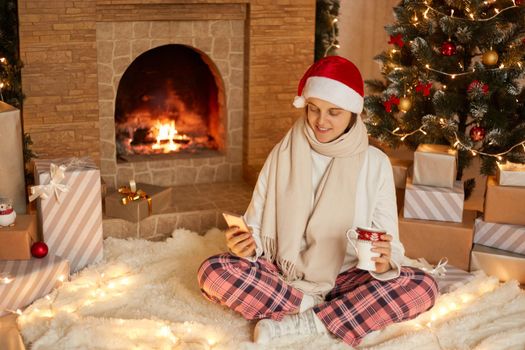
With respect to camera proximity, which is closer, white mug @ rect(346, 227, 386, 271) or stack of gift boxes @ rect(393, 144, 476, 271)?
white mug @ rect(346, 227, 386, 271)

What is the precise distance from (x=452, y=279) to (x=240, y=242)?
3.21 feet

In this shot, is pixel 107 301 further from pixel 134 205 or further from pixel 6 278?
pixel 134 205

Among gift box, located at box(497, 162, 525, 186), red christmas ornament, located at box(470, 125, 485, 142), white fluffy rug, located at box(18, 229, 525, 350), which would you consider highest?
red christmas ornament, located at box(470, 125, 485, 142)

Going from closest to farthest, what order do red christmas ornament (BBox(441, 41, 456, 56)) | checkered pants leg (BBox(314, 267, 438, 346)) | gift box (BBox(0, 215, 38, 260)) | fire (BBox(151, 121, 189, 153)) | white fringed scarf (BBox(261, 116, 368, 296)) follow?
1. checkered pants leg (BBox(314, 267, 438, 346))
2. white fringed scarf (BBox(261, 116, 368, 296))
3. gift box (BBox(0, 215, 38, 260))
4. red christmas ornament (BBox(441, 41, 456, 56))
5. fire (BBox(151, 121, 189, 153))

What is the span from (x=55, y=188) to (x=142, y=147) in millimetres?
1129

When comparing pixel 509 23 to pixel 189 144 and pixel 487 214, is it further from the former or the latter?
pixel 189 144

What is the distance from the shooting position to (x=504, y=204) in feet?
9.87

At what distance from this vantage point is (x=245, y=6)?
367 cm

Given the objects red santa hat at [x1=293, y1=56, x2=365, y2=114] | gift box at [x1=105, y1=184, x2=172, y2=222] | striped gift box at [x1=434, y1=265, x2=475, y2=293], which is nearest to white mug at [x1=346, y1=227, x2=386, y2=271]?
red santa hat at [x1=293, y1=56, x2=365, y2=114]

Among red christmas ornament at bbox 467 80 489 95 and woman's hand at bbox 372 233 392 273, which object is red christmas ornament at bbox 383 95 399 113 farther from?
woman's hand at bbox 372 233 392 273

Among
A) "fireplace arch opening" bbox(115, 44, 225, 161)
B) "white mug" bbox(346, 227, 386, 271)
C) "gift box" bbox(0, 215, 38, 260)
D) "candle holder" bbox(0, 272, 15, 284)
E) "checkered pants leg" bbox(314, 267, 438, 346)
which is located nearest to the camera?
"white mug" bbox(346, 227, 386, 271)

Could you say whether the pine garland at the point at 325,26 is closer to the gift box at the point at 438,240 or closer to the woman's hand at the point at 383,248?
the gift box at the point at 438,240

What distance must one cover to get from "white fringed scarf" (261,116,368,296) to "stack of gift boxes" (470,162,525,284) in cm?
83

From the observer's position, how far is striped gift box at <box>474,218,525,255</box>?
301 centimetres
